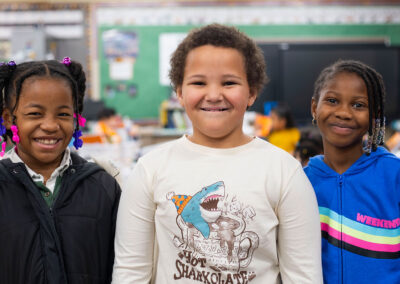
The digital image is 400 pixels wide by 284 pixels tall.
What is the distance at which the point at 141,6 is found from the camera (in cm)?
539

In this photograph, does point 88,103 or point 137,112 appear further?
point 137,112

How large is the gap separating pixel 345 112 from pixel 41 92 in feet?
2.58

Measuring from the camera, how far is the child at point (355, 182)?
99 cm

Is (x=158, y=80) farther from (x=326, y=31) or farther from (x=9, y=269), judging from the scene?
(x=9, y=269)

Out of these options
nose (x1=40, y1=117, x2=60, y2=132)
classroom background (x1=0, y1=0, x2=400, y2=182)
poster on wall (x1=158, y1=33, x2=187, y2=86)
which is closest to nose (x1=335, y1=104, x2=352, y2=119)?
nose (x1=40, y1=117, x2=60, y2=132)

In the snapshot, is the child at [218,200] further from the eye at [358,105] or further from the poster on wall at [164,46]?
the poster on wall at [164,46]

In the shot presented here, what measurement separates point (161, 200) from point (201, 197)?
0.10 metres

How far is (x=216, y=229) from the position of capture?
915 millimetres

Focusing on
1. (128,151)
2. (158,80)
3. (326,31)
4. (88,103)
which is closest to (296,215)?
(128,151)

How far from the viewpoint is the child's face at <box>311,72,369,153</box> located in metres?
1.06

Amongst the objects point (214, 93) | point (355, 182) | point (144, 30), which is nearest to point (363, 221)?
point (355, 182)

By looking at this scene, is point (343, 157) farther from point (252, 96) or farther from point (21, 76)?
point (21, 76)

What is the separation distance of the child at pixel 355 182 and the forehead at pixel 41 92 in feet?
2.30

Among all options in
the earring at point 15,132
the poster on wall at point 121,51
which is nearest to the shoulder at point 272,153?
the earring at point 15,132
